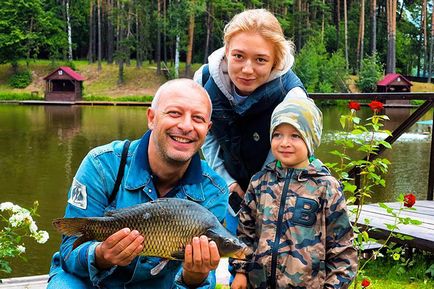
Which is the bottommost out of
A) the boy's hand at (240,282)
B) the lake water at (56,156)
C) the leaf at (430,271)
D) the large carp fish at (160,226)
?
the lake water at (56,156)

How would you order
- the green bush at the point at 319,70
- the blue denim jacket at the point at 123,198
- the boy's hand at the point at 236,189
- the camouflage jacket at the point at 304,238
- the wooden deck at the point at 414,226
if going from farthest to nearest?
the green bush at the point at 319,70
the wooden deck at the point at 414,226
the boy's hand at the point at 236,189
the camouflage jacket at the point at 304,238
the blue denim jacket at the point at 123,198

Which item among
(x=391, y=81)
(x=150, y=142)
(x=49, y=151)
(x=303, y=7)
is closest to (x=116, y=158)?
(x=150, y=142)

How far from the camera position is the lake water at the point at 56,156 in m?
9.29

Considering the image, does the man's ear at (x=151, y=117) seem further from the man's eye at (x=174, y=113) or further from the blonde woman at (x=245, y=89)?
the blonde woman at (x=245, y=89)

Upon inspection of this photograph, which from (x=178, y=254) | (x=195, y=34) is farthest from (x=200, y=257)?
(x=195, y=34)

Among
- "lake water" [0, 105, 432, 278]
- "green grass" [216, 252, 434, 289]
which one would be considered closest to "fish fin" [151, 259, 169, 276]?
"green grass" [216, 252, 434, 289]

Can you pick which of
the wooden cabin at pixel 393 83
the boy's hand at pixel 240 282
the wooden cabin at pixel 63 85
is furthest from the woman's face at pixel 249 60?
the wooden cabin at pixel 393 83

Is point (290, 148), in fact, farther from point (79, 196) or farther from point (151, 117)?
point (79, 196)

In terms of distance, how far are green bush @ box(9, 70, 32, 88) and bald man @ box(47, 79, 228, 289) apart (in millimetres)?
41591

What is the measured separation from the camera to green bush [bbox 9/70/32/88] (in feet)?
137

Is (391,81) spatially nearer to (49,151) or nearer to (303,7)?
(303,7)

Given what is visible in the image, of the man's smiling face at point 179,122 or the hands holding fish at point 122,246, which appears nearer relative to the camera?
the hands holding fish at point 122,246

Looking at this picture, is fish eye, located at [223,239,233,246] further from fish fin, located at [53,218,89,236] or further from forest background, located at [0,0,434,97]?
forest background, located at [0,0,434,97]

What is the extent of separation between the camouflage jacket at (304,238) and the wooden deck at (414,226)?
222cm
